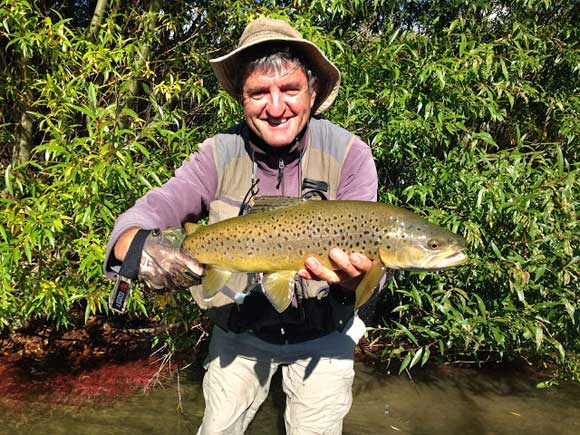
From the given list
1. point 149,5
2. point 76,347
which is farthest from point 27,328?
point 149,5

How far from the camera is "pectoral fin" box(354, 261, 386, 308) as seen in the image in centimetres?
245

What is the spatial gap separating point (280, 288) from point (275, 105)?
96 cm

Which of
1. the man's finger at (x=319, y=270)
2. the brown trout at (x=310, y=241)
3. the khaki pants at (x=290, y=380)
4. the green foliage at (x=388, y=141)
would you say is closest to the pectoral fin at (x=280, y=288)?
the brown trout at (x=310, y=241)

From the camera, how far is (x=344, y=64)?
501cm

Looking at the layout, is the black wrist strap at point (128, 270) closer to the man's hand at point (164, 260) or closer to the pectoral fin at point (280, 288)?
the man's hand at point (164, 260)

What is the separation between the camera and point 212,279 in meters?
2.62

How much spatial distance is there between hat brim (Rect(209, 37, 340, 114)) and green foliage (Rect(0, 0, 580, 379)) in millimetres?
754

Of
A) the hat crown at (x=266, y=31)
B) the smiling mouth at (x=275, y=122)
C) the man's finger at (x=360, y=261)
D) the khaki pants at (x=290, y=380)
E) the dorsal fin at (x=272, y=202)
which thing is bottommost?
the khaki pants at (x=290, y=380)

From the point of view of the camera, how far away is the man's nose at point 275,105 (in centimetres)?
282

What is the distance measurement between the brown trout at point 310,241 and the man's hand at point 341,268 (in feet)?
0.11

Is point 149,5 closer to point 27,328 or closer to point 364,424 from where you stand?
point 27,328

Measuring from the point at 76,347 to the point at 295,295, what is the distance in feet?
12.5

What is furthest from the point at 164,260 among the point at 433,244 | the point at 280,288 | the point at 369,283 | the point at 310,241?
the point at 433,244

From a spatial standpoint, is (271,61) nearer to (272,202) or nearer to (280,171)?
(280,171)
